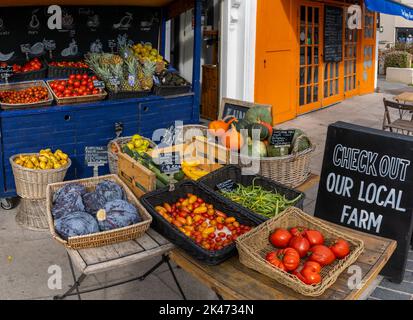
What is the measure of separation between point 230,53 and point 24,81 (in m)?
Answer: 3.65

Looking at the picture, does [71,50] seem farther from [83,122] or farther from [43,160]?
[43,160]

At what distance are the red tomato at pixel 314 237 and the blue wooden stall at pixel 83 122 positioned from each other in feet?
11.7

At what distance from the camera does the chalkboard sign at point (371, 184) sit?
3.46 meters

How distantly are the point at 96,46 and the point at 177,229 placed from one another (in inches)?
194

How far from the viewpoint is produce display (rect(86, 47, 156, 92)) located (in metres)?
5.89

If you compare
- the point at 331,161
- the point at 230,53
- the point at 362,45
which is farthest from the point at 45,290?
the point at 362,45

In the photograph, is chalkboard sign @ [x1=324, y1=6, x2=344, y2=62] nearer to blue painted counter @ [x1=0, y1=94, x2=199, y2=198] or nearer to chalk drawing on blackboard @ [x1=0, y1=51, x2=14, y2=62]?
blue painted counter @ [x1=0, y1=94, x2=199, y2=198]

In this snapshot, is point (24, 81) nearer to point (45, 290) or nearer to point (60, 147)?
point (60, 147)

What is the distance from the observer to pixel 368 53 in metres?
13.5

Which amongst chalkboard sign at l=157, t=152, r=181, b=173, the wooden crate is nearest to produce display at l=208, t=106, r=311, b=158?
the wooden crate

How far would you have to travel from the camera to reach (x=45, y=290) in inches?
148

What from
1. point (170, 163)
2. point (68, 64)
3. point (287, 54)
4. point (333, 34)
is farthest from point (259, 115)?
point (333, 34)

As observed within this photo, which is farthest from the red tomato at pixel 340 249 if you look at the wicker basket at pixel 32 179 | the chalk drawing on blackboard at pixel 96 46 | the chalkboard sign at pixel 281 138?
the chalk drawing on blackboard at pixel 96 46

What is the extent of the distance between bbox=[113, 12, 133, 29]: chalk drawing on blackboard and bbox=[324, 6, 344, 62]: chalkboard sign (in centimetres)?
505
